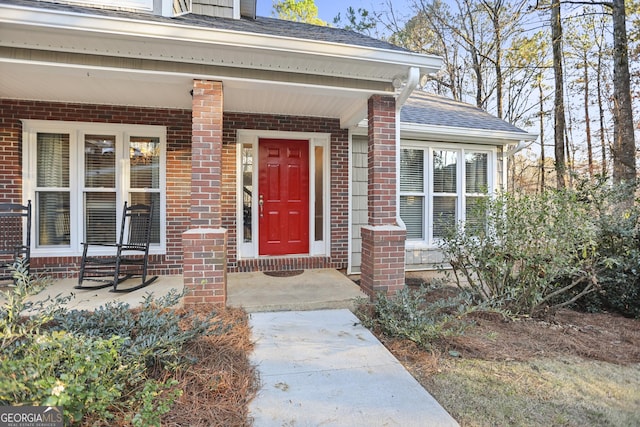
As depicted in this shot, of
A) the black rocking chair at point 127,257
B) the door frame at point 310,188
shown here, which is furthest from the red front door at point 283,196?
the black rocking chair at point 127,257

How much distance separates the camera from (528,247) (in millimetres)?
3523

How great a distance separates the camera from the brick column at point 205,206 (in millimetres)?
3395

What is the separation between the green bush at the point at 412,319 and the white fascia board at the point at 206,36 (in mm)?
2408

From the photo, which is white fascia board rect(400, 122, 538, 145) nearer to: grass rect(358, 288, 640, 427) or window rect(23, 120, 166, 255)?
grass rect(358, 288, 640, 427)

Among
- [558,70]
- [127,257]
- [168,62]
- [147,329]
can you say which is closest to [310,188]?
[168,62]

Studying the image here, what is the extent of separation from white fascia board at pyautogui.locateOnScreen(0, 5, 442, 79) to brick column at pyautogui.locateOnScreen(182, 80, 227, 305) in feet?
1.64

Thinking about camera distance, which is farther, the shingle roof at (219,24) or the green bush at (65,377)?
the shingle roof at (219,24)

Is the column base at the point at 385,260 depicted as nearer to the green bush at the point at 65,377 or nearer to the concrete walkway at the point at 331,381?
the concrete walkway at the point at 331,381

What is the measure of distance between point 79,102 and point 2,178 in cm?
133

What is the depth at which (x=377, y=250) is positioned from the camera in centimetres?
382

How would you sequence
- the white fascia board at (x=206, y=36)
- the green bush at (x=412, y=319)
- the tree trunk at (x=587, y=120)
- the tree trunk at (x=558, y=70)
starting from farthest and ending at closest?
the tree trunk at (x=587, y=120) < the tree trunk at (x=558, y=70) < the green bush at (x=412, y=319) < the white fascia board at (x=206, y=36)

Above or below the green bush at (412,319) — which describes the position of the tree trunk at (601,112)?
above

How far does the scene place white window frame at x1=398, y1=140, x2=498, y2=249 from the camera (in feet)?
19.0

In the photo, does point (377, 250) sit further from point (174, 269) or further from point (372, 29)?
point (372, 29)
